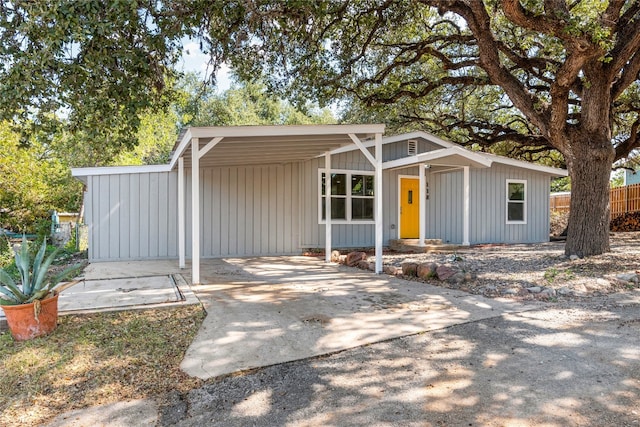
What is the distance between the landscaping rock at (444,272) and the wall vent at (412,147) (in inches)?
220

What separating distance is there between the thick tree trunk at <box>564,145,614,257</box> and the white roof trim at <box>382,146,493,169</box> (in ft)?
9.08

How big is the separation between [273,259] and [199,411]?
701 centimetres

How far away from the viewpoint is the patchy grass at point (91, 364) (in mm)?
2621

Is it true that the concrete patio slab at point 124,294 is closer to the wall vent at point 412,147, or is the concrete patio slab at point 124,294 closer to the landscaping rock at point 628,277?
the landscaping rock at point 628,277

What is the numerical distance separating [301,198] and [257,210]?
1152mm

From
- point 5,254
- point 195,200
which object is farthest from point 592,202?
point 5,254

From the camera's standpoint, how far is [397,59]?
401 inches

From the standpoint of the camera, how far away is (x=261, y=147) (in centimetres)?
736

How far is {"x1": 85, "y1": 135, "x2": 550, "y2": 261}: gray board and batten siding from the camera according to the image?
913cm

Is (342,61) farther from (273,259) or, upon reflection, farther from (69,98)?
(69,98)

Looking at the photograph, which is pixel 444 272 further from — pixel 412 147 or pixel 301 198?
pixel 412 147

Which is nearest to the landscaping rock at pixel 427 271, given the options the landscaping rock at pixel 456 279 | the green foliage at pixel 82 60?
the landscaping rock at pixel 456 279

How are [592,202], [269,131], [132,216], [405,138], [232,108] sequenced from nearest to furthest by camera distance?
[269,131] → [592,202] → [132,216] → [405,138] → [232,108]

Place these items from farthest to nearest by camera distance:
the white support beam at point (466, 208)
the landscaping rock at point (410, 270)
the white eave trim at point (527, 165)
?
the white eave trim at point (527, 165), the white support beam at point (466, 208), the landscaping rock at point (410, 270)
